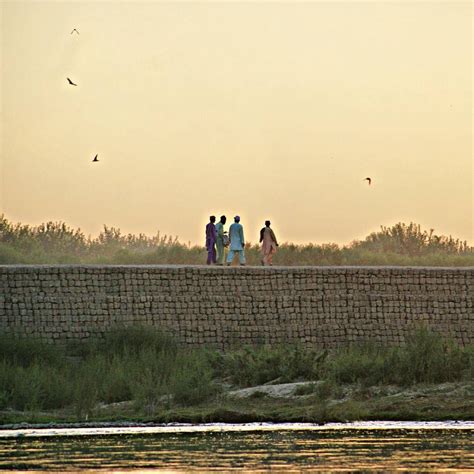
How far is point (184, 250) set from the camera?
49.7 m

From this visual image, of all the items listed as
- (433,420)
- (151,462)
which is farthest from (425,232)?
(151,462)

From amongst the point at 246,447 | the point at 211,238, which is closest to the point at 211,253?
the point at 211,238

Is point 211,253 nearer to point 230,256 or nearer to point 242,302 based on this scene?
point 230,256

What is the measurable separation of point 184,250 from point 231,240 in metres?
13.7

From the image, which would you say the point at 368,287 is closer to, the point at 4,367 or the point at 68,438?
the point at 4,367

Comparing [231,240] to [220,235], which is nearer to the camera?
[231,240]

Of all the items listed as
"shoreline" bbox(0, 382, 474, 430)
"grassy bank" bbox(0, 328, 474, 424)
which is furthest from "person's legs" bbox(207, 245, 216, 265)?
"shoreline" bbox(0, 382, 474, 430)

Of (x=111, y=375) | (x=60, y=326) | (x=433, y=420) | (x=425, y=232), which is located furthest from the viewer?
(x=425, y=232)

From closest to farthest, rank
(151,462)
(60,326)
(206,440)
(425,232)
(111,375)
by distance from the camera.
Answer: (151,462) < (206,440) < (111,375) < (60,326) < (425,232)

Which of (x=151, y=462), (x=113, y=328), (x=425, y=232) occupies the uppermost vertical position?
(x=425, y=232)

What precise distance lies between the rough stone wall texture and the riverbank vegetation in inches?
538

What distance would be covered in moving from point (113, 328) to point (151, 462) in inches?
457

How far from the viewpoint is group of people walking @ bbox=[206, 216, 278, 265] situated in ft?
118

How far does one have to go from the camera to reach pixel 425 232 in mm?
56094
